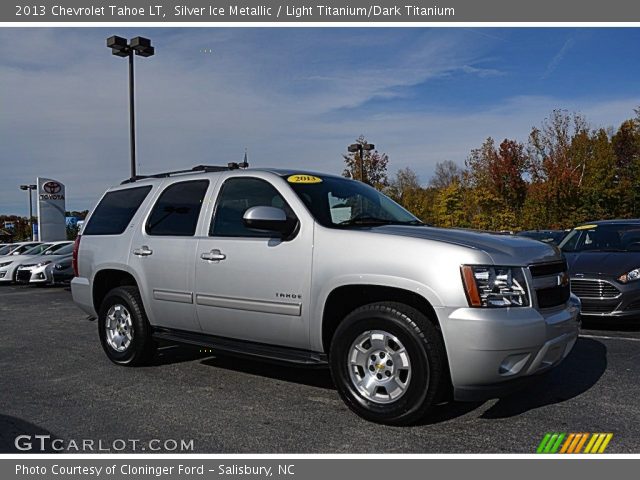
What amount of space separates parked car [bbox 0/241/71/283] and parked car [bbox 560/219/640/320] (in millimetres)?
16039

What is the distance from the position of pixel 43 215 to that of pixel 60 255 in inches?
473

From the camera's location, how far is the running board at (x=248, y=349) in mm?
4367

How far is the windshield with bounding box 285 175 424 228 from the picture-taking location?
15.2 ft

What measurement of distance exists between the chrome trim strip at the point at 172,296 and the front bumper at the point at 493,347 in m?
2.34

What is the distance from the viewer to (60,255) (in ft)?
58.2

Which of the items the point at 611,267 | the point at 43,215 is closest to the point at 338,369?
the point at 611,267

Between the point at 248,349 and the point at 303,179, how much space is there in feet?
4.84

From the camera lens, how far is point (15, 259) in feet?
60.6

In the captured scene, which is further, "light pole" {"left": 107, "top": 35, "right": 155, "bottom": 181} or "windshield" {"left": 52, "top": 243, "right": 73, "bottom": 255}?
"windshield" {"left": 52, "top": 243, "right": 73, "bottom": 255}

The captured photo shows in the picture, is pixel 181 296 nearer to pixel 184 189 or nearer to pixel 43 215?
pixel 184 189

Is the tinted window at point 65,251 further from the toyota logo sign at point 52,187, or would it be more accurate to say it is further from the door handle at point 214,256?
the door handle at point 214,256

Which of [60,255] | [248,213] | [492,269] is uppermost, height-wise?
[248,213]

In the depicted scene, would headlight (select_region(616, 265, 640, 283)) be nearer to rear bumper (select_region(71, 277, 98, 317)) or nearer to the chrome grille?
the chrome grille

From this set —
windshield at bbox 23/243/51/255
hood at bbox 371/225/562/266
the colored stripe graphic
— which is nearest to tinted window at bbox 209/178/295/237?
hood at bbox 371/225/562/266
